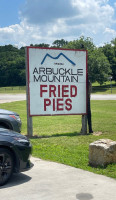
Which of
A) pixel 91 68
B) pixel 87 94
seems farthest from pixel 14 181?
pixel 91 68

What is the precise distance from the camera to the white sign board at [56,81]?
36.7 feet

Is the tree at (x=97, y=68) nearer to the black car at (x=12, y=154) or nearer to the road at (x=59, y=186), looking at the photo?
the road at (x=59, y=186)

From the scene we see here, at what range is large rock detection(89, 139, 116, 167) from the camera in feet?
21.8

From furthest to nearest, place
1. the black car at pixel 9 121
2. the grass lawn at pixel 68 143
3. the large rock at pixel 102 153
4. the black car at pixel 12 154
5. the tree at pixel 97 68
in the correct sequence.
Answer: the tree at pixel 97 68, the black car at pixel 9 121, the grass lawn at pixel 68 143, the large rock at pixel 102 153, the black car at pixel 12 154

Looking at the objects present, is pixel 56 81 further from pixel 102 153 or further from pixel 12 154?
pixel 12 154

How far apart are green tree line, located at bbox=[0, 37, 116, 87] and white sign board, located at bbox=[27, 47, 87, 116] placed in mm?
21079

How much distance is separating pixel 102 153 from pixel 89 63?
53.9m

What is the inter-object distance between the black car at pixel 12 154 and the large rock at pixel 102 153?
1.64 metres

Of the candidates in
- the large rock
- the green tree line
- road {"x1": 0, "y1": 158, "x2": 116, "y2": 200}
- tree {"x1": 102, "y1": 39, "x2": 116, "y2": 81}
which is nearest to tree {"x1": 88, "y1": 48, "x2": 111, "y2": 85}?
the green tree line

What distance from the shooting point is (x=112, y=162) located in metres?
6.86

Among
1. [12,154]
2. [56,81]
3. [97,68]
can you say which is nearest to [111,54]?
[97,68]

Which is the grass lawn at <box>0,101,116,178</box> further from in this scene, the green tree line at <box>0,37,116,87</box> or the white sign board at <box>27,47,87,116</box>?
the green tree line at <box>0,37,116,87</box>

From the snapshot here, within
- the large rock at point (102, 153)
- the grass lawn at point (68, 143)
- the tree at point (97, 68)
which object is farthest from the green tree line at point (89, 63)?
the large rock at point (102, 153)

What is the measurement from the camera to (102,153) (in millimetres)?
6688
